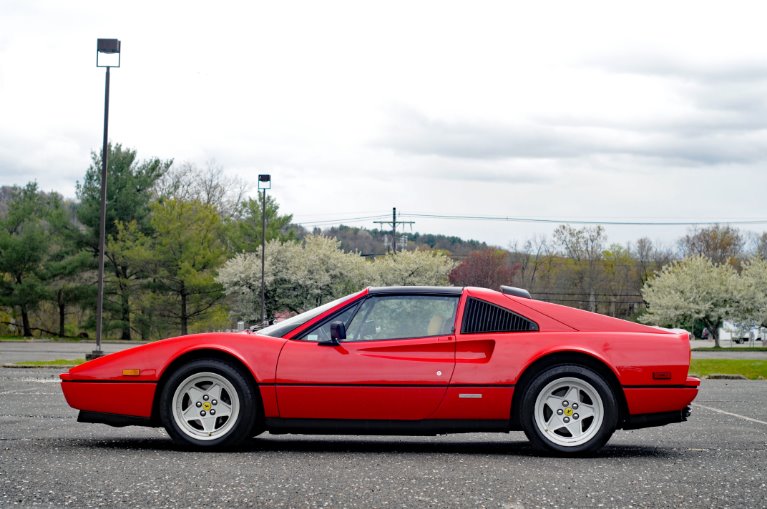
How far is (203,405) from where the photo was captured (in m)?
7.02

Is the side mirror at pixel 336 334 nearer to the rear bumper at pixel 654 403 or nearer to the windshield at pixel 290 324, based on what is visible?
the windshield at pixel 290 324

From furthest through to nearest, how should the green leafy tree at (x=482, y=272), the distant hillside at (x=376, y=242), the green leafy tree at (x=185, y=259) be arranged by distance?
the distant hillside at (x=376, y=242) → the green leafy tree at (x=482, y=272) → the green leafy tree at (x=185, y=259)

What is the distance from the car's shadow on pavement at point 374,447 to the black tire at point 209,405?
12 cm

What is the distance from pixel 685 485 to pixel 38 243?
58.2 metres

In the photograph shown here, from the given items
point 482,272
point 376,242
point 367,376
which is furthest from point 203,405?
point 376,242

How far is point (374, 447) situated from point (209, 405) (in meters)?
1.39

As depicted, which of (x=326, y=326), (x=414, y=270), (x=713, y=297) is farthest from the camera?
(x=414, y=270)

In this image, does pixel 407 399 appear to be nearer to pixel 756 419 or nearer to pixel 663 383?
pixel 663 383

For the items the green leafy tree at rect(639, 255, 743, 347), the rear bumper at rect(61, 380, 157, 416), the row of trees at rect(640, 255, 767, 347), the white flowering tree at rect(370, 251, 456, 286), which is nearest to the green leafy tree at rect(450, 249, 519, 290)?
the white flowering tree at rect(370, 251, 456, 286)

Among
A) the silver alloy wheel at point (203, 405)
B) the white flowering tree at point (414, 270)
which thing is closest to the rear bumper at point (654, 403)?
the silver alloy wheel at point (203, 405)

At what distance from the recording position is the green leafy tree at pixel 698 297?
6247 centimetres

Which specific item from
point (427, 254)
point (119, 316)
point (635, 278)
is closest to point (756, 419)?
point (119, 316)

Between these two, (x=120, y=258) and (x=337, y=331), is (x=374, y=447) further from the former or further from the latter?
(x=120, y=258)

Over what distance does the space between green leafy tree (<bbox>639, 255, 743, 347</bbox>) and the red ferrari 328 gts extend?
57541 mm
